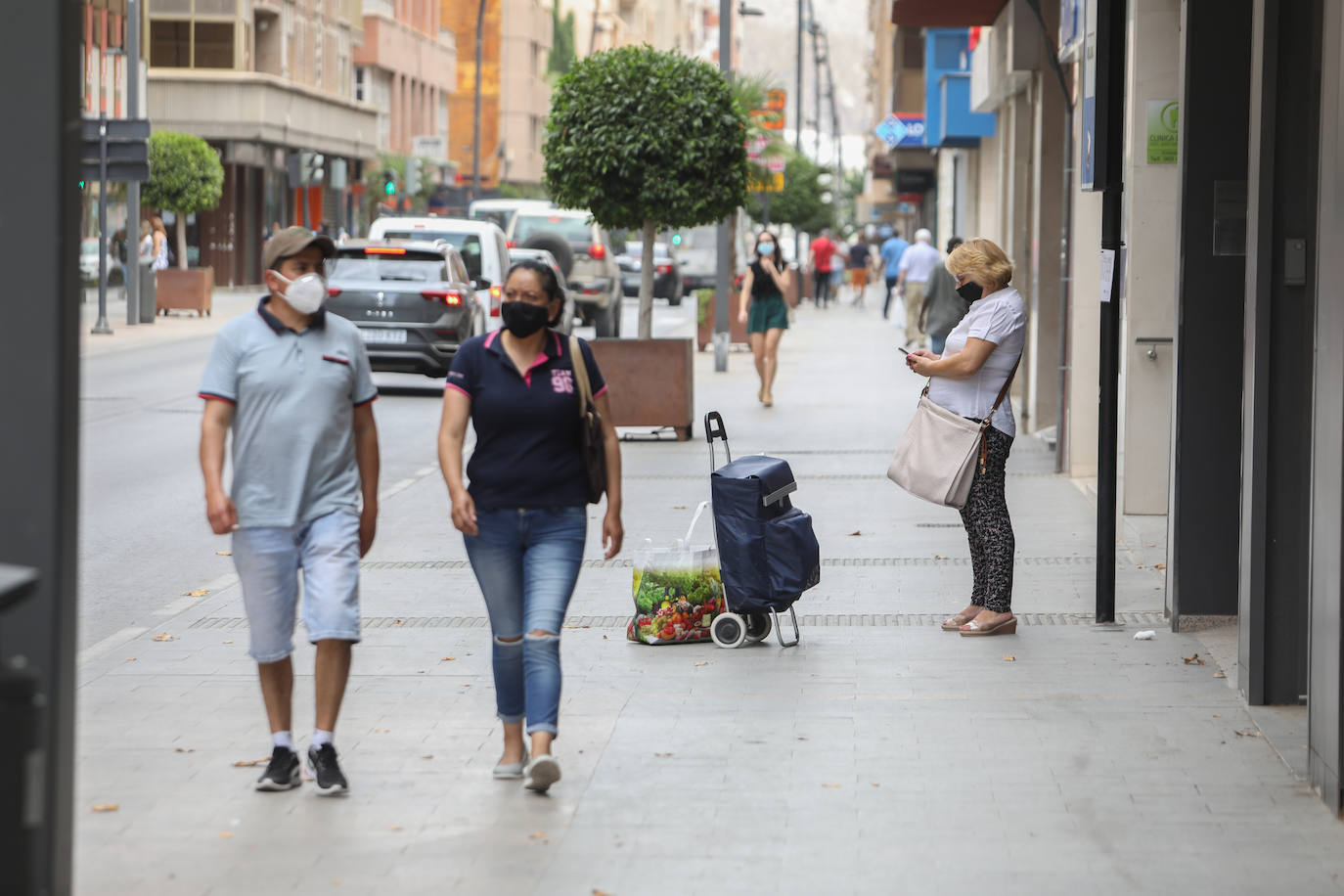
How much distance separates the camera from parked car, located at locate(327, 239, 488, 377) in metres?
21.5

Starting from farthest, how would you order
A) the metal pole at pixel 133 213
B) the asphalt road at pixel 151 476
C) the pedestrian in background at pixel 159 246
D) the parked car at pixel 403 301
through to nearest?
1. the pedestrian in background at pixel 159 246
2. the metal pole at pixel 133 213
3. the parked car at pixel 403 301
4. the asphalt road at pixel 151 476

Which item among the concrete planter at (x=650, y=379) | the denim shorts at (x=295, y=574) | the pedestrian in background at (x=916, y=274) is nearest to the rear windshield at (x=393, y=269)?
the concrete planter at (x=650, y=379)

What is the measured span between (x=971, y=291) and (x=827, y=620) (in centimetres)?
156

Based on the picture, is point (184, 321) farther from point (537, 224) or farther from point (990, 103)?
point (990, 103)

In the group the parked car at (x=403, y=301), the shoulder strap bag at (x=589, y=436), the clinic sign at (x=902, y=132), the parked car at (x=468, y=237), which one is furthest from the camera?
the clinic sign at (x=902, y=132)

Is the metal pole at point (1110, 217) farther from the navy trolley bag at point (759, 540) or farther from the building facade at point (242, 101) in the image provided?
the building facade at point (242, 101)

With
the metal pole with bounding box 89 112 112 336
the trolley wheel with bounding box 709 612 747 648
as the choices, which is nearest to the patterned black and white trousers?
the trolley wheel with bounding box 709 612 747 648

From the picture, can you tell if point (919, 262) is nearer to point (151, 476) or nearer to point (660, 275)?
point (151, 476)

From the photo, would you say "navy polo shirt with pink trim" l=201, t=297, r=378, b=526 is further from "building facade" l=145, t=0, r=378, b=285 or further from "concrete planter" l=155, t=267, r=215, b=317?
"building facade" l=145, t=0, r=378, b=285

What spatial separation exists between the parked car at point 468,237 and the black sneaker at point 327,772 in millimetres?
18473

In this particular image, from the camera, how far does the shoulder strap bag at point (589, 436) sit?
609cm

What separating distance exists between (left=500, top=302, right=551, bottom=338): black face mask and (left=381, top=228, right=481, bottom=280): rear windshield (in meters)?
19.7

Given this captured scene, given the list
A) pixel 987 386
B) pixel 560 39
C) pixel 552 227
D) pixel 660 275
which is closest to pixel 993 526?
pixel 987 386

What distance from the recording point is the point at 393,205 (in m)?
60.7
